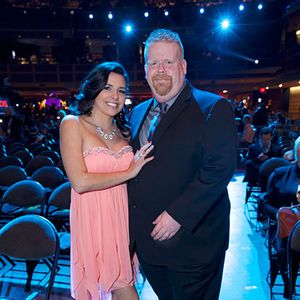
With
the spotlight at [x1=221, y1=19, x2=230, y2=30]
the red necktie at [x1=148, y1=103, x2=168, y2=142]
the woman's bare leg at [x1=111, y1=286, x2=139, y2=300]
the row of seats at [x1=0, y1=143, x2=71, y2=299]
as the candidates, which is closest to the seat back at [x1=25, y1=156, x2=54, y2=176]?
the row of seats at [x1=0, y1=143, x2=71, y2=299]

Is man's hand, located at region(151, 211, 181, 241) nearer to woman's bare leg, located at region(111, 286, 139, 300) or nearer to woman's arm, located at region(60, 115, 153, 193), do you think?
woman's arm, located at region(60, 115, 153, 193)

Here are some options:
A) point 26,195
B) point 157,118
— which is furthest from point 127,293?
point 26,195

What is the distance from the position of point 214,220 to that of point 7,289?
2.41 m

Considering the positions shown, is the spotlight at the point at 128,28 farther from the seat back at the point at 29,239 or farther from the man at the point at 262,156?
the seat back at the point at 29,239

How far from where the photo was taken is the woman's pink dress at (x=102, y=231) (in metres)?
1.96

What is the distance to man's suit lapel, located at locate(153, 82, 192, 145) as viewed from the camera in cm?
164

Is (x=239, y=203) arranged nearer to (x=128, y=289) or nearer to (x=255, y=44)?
(x=128, y=289)

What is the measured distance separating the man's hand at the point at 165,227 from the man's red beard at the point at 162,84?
0.59 meters

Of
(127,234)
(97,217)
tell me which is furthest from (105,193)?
(127,234)

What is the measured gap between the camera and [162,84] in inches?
66.1

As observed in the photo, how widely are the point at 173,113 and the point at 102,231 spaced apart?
825 millimetres

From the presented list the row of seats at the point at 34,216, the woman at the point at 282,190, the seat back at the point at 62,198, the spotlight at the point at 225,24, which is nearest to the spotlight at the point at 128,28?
the spotlight at the point at 225,24

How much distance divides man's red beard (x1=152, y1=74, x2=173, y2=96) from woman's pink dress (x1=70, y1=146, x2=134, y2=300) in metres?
0.47

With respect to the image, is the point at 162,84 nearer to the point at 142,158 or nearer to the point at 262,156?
the point at 142,158
